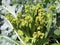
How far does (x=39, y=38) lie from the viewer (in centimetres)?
239

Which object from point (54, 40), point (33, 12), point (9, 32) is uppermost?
point (33, 12)

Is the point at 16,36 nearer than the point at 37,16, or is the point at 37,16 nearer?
the point at 37,16

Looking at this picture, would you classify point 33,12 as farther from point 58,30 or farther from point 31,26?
point 58,30

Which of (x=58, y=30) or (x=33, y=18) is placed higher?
(x=33, y=18)

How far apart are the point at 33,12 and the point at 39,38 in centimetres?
27

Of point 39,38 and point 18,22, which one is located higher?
point 18,22

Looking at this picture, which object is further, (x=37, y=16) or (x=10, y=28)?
(x=10, y=28)

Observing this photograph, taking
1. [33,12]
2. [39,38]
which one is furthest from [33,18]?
[39,38]

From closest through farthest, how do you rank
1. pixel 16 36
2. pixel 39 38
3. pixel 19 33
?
pixel 39 38, pixel 19 33, pixel 16 36

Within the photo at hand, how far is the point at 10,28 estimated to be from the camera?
2836 mm

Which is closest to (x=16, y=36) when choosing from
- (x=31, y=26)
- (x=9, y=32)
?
(x=9, y=32)

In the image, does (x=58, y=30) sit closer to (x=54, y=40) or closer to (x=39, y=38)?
(x=54, y=40)

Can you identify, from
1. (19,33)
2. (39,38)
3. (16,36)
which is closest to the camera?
(39,38)

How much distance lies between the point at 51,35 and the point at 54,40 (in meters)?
0.16
